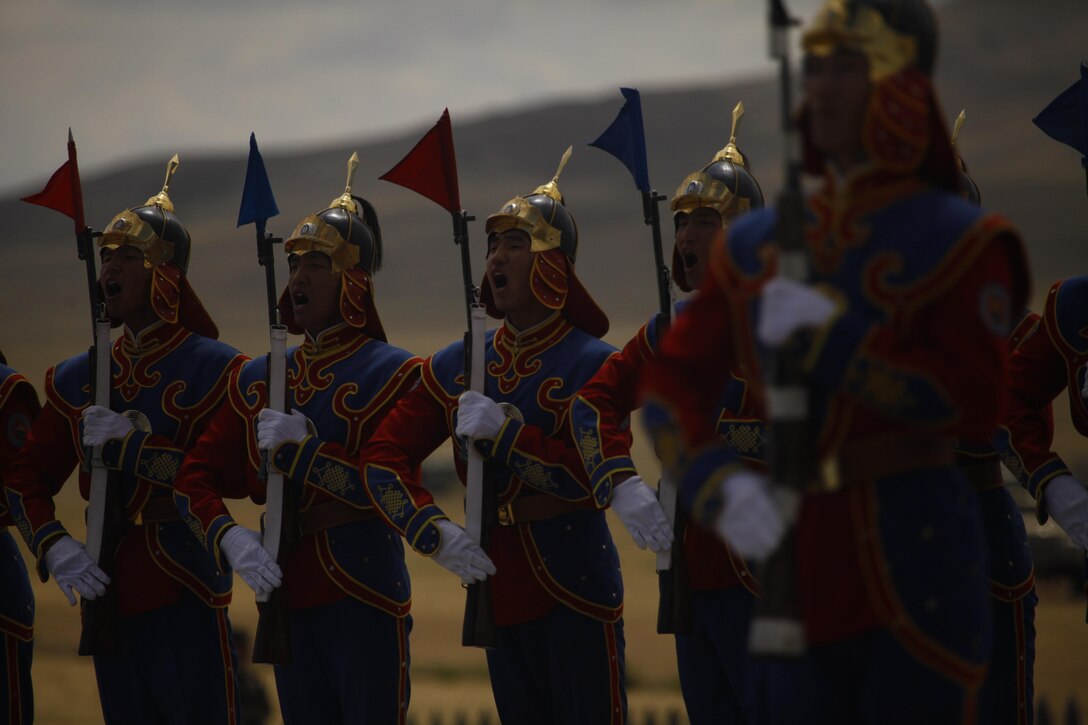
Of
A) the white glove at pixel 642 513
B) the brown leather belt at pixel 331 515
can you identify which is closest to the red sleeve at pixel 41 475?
the brown leather belt at pixel 331 515

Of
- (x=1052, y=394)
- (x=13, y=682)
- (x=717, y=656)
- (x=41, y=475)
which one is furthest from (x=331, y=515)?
(x=1052, y=394)

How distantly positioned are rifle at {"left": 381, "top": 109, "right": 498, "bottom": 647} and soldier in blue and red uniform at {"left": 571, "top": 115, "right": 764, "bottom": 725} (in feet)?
1.39

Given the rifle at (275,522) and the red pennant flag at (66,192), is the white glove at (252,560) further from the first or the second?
the red pennant flag at (66,192)

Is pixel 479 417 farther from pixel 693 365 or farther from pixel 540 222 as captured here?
pixel 693 365

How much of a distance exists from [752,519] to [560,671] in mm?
2634

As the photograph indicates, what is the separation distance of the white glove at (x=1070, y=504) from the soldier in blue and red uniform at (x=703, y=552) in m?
1.07

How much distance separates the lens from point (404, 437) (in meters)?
5.79

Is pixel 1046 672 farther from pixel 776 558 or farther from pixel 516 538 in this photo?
pixel 776 558

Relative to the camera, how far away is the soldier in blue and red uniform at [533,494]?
18.1ft

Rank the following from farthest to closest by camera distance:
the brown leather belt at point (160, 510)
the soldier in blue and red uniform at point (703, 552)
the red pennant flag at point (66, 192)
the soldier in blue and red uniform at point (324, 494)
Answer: the red pennant flag at point (66, 192), the brown leather belt at point (160, 510), the soldier in blue and red uniform at point (324, 494), the soldier in blue and red uniform at point (703, 552)

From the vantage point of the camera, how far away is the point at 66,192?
265 inches

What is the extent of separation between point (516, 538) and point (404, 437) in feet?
1.73

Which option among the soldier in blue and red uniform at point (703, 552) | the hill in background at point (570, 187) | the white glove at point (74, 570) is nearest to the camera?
the soldier in blue and red uniform at point (703, 552)

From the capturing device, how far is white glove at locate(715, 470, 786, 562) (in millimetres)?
3004
